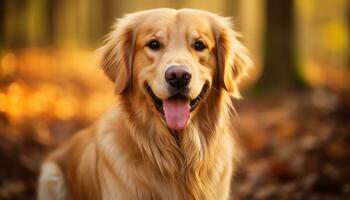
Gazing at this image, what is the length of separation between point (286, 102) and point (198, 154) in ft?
20.1

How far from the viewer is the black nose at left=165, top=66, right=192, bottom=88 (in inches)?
169

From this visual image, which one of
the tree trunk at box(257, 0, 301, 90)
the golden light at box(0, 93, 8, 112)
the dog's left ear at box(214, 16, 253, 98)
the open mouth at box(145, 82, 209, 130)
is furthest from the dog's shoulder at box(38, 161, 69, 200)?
the tree trunk at box(257, 0, 301, 90)

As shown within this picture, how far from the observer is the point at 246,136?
9.12 metres

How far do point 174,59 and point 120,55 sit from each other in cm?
61

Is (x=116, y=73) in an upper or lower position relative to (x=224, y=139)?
upper

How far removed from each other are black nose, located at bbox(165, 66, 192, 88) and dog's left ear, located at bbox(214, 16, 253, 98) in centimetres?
63

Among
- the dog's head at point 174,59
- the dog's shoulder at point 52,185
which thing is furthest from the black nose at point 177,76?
the dog's shoulder at point 52,185

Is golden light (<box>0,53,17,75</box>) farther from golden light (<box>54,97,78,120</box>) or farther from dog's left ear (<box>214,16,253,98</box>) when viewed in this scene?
dog's left ear (<box>214,16,253,98</box>)

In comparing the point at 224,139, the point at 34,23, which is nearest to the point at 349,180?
the point at 224,139

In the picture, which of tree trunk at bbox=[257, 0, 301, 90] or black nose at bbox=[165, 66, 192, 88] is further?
tree trunk at bbox=[257, 0, 301, 90]

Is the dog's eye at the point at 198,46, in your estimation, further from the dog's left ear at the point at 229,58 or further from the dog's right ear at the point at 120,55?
the dog's right ear at the point at 120,55

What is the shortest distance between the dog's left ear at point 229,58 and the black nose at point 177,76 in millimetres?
630

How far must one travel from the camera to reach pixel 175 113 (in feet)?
14.8

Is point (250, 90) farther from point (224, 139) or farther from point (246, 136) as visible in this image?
point (224, 139)
